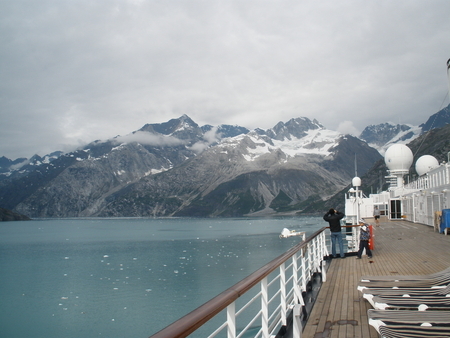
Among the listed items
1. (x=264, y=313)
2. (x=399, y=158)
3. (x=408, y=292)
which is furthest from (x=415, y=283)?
(x=399, y=158)

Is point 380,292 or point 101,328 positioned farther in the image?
point 101,328

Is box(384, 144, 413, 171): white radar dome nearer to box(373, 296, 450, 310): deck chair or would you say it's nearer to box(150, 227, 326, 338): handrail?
box(373, 296, 450, 310): deck chair

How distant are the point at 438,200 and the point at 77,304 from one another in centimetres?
2727

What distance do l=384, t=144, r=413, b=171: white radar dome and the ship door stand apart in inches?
417

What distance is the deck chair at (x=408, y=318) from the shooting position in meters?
4.73

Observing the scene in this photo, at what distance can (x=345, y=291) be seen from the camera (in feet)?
28.9

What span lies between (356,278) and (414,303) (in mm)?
4683

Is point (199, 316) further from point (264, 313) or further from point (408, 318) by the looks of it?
point (408, 318)

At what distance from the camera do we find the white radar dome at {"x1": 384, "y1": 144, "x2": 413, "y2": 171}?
181 ft

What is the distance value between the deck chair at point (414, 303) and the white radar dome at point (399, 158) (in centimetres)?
5391

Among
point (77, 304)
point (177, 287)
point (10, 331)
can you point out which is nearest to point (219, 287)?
point (177, 287)

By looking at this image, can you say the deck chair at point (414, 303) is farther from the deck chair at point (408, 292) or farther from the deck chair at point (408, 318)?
the deck chair at point (408, 318)

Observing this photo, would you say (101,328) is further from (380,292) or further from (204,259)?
(204,259)

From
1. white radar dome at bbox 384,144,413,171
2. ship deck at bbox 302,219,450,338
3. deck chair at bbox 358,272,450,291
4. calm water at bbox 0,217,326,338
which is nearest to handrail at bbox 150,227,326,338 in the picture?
ship deck at bbox 302,219,450,338
